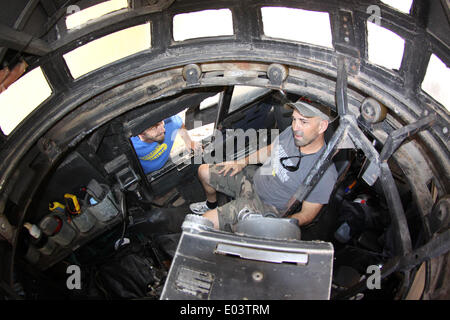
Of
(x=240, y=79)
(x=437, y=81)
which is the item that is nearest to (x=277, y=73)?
(x=240, y=79)

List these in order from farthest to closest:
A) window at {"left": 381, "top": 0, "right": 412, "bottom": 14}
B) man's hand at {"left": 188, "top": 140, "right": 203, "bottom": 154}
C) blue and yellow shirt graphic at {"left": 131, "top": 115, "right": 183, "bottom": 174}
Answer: man's hand at {"left": 188, "top": 140, "right": 203, "bottom": 154}, blue and yellow shirt graphic at {"left": 131, "top": 115, "right": 183, "bottom": 174}, window at {"left": 381, "top": 0, "right": 412, "bottom": 14}

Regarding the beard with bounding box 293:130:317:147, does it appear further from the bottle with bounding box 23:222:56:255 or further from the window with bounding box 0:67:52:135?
the bottle with bounding box 23:222:56:255

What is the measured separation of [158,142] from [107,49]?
1501mm

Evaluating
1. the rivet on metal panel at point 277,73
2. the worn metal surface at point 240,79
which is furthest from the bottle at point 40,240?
the rivet on metal panel at point 277,73

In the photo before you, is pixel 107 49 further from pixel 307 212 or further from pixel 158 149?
pixel 307 212

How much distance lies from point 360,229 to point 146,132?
245 cm

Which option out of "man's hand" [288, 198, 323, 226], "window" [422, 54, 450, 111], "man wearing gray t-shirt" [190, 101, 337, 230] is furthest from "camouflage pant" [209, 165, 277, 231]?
"window" [422, 54, 450, 111]

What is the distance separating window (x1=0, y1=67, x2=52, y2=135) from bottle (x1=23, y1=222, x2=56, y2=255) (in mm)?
982

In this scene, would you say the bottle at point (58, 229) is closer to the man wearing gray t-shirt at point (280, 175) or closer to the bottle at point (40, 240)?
the bottle at point (40, 240)

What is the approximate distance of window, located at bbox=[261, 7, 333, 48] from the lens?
2.68m

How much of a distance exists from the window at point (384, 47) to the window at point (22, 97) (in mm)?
2312

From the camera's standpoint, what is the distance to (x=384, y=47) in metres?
2.53

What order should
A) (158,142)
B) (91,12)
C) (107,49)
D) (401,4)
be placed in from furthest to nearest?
1. (158,142)
2. (107,49)
3. (91,12)
4. (401,4)

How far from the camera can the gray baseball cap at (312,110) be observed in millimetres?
3246
